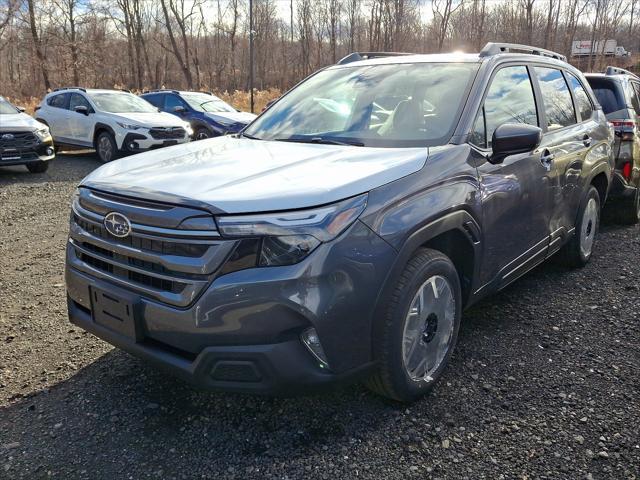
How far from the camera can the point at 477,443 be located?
2.48 m

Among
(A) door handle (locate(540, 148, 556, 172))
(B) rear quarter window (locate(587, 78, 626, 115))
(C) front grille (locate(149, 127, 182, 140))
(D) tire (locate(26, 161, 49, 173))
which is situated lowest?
(D) tire (locate(26, 161, 49, 173))

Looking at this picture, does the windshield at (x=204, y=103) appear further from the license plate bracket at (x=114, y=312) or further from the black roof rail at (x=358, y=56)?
the license plate bracket at (x=114, y=312)

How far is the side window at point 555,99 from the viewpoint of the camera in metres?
3.96

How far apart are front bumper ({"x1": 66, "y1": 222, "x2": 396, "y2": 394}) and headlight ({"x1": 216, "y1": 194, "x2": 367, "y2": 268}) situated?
0.04 meters

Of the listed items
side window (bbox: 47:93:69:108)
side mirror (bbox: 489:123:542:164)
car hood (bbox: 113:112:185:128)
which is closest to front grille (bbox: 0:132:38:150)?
car hood (bbox: 113:112:185:128)

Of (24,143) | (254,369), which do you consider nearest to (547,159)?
(254,369)

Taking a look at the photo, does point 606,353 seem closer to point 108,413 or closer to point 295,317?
point 295,317

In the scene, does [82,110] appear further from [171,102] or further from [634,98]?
[634,98]

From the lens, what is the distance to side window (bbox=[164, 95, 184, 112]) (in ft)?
46.1

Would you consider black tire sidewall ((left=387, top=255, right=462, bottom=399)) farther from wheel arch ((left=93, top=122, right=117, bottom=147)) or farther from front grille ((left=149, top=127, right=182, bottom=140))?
wheel arch ((left=93, top=122, right=117, bottom=147))

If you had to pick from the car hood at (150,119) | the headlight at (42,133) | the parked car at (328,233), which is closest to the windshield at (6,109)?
the headlight at (42,133)

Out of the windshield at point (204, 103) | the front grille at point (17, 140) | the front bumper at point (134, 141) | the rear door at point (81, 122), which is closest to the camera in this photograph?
the front grille at point (17, 140)

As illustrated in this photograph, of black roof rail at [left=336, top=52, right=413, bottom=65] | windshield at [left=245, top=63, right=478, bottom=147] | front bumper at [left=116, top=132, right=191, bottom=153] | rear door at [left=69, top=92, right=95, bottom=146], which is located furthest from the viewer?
rear door at [left=69, top=92, right=95, bottom=146]

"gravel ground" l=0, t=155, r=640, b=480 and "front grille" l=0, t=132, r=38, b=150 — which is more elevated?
"front grille" l=0, t=132, r=38, b=150
